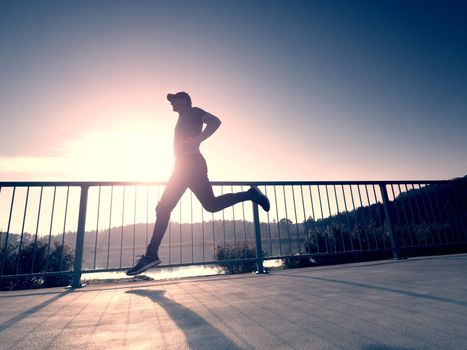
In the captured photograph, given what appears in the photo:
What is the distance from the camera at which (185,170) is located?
2844 mm

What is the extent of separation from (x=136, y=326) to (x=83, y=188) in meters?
2.86

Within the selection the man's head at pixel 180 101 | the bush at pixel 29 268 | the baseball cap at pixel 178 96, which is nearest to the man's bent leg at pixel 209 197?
the man's head at pixel 180 101

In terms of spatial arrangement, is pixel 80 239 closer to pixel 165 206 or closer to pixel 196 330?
pixel 165 206

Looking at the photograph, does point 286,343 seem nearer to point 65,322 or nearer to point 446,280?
point 65,322

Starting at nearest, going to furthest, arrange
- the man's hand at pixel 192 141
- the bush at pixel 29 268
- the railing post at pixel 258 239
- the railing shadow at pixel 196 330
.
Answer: the railing shadow at pixel 196 330
the man's hand at pixel 192 141
the railing post at pixel 258 239
the bush at pixel 29 268

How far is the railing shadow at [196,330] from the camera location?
3.74 feet

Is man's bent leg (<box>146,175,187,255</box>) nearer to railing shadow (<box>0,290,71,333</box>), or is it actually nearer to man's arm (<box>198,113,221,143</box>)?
man's arm (<box>198,113,221,143</box>)

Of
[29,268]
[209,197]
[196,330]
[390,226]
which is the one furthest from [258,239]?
[29,268]

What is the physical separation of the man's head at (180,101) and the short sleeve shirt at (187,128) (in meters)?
0.10

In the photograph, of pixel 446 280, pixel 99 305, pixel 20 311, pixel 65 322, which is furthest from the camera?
pixel 446 280

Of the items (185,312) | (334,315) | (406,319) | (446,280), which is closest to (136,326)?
(185,312)

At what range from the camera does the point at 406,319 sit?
1371 mm

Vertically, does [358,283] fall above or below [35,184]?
below

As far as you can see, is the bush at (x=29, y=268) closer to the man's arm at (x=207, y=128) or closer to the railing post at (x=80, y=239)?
the railing post at (x=80, y=239)
